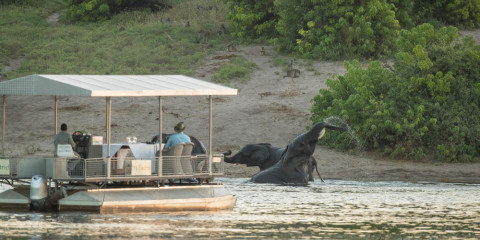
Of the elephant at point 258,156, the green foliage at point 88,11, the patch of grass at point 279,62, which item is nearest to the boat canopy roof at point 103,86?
the elephant at point 258,156

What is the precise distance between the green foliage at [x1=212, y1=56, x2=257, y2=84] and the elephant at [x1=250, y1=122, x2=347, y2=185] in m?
13.8

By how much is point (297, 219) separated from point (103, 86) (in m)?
5.04

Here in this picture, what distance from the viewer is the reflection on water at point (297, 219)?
2280 cm

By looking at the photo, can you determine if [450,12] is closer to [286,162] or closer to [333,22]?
[333,22]

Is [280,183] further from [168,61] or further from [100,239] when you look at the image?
[168,61]

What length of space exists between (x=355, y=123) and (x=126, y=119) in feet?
27.6

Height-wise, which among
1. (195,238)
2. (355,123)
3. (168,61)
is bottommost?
(195,238)

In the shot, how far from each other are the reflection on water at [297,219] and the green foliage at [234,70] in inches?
639

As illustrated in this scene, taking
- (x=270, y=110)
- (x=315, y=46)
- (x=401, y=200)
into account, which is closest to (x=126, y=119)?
(x=270, y=110)

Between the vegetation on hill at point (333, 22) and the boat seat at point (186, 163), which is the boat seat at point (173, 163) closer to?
the boat seat at point (186, 163)

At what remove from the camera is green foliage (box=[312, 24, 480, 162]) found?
1626 inches

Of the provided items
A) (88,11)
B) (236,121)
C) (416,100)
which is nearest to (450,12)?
(416,100)

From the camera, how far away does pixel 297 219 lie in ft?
84.7

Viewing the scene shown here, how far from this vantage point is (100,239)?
21.6 meters
